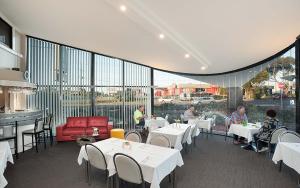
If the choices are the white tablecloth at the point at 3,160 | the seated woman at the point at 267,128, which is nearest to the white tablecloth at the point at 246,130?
the seated woman at the point at 267,128

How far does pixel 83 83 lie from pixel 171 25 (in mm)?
5878

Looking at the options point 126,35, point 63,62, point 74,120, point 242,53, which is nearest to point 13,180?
point 74,120

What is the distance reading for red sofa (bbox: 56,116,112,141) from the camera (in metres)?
7.14

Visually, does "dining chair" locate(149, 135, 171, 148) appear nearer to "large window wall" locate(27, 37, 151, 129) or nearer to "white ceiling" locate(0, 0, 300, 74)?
"white ceiling" locate(0, 0, 300, 74)

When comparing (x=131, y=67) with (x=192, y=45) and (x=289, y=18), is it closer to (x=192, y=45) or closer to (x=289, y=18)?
(x=192, y=45)

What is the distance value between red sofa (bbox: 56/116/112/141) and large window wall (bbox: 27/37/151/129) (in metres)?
A: 1.15

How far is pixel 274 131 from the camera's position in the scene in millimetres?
4988

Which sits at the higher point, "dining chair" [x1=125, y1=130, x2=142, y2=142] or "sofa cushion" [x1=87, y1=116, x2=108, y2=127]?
"dining chair" [x1=125, y1=130, x2=142, y2=142]

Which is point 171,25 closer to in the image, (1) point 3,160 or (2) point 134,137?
(2) point 134,137

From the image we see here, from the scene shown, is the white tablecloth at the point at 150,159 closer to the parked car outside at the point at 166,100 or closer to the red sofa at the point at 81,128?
the red sofa at the point at 81,128

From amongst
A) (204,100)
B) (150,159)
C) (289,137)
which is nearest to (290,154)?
(289,137)

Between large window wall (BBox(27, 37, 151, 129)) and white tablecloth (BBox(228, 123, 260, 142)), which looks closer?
white tablecloth (BBox(228, 123, 260, 142))

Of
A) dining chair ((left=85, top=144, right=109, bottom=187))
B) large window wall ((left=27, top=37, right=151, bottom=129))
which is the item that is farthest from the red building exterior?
dining chair ((left=85, top=144, right=109, bottom=187))

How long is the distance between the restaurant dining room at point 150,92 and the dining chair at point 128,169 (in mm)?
17
